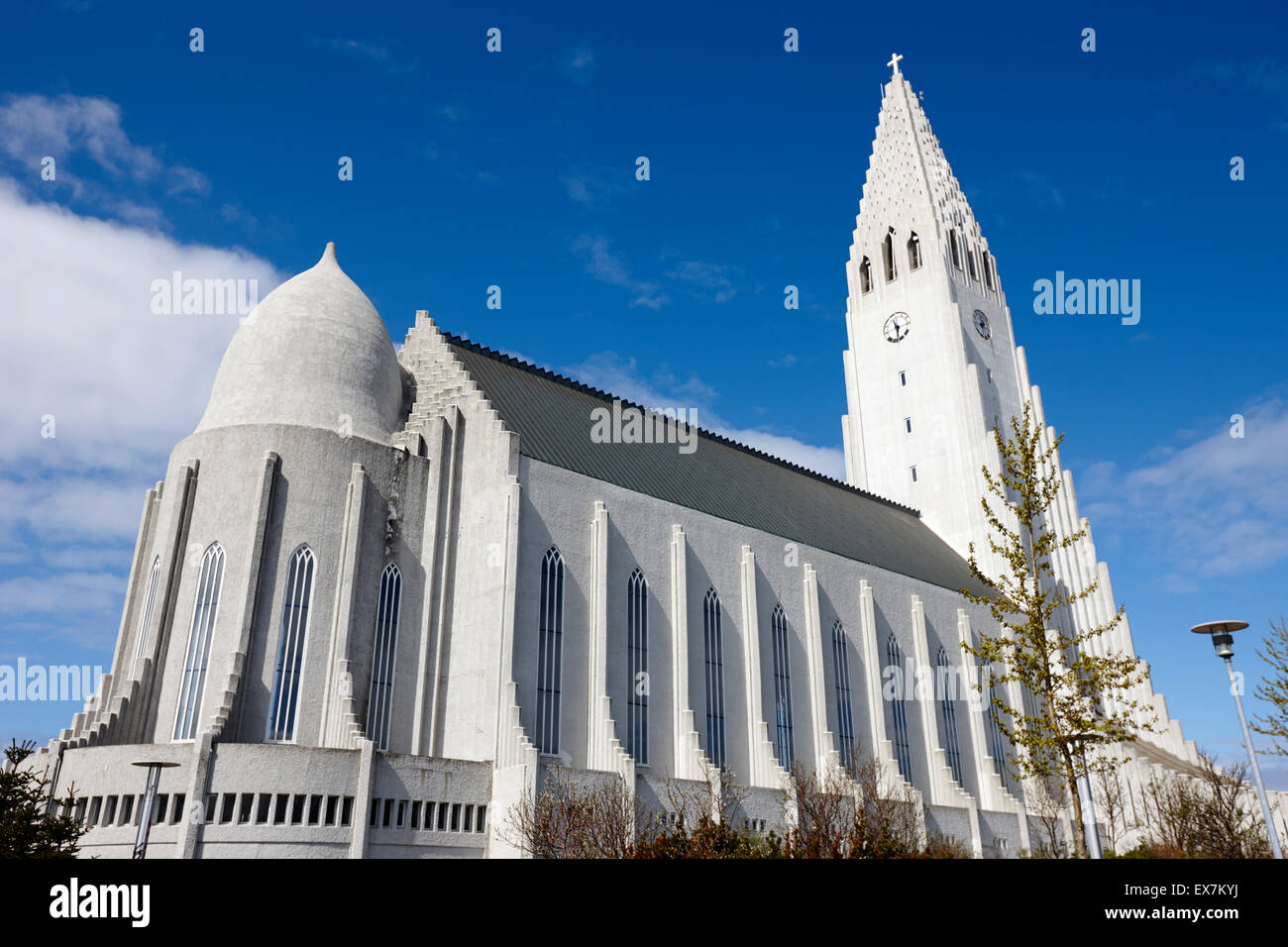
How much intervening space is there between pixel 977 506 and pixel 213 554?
147ft

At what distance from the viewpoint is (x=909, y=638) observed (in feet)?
153

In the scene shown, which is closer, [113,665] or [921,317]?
[113,665]

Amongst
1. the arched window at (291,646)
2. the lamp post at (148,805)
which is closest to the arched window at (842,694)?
the arched window at (291,646)

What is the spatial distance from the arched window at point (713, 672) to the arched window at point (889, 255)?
39.3 m

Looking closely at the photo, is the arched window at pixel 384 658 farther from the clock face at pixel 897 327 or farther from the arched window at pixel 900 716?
the clock face at pixel 897 327

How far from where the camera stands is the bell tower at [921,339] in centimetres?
6112

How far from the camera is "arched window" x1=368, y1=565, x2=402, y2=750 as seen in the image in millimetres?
30094

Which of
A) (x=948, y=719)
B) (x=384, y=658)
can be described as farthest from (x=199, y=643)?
(x=948, y=719)

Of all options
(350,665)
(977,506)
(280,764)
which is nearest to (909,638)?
(977,506)

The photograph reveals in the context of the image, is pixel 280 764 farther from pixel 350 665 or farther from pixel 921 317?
pixel 921 317

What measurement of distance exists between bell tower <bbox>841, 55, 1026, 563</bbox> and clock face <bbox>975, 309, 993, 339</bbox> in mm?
98

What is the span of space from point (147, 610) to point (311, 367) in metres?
10.0

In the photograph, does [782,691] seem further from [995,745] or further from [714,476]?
[995,745]
